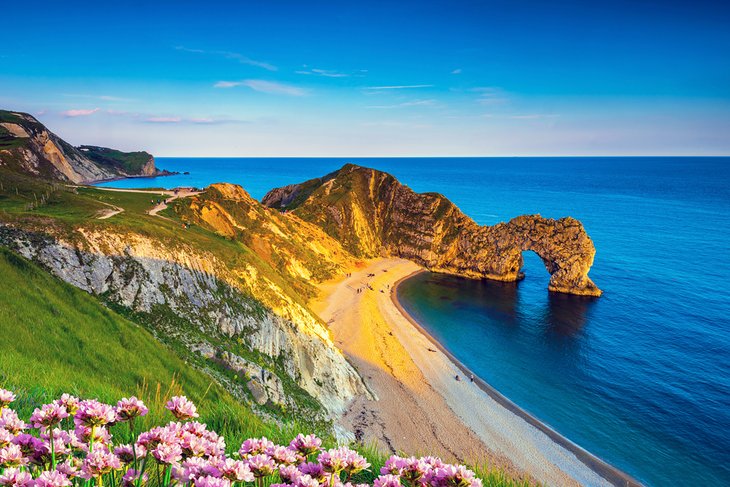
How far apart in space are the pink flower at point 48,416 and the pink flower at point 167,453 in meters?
1.52

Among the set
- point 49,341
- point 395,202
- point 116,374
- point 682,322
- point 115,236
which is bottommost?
point 682,322

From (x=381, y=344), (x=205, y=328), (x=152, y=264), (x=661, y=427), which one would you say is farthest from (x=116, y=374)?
(x=661, y=427)

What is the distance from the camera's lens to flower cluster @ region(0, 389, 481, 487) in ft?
12.2

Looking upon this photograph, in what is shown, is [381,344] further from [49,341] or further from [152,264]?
[49,341]

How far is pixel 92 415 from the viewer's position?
4.44 metres

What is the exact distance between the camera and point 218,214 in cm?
8450

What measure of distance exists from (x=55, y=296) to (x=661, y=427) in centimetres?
6668

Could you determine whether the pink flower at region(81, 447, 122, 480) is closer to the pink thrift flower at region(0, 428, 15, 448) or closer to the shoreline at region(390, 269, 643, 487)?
the pink thrift flower at region(0, 428, 15, 448)

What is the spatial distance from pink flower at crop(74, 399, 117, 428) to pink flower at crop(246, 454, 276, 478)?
73.9 inches

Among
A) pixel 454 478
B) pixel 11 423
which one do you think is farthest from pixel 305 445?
pixel 11 423

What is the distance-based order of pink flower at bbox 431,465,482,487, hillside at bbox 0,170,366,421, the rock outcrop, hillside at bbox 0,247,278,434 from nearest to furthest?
pink flower at bbox 431,465,482,487 < hillside at bbox 0,247,278,434 < hillside at bbox 0,170,366,421 < the rock outcrop

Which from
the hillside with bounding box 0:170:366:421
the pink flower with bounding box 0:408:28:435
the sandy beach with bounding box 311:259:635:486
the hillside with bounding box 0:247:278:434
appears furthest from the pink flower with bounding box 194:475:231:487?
the hillside with bounding box 0:170:366:421

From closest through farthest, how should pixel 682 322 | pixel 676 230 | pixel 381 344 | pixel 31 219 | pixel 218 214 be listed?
pixel 31 219 → pixel 381 344 → pixel 682 322 → pixel 218 214 → pixel 676 230

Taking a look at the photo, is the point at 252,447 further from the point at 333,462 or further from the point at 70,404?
the point at 70,404
